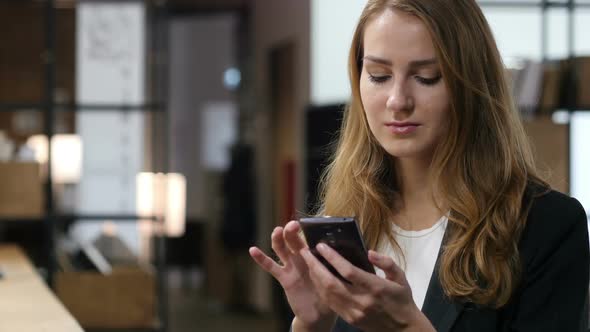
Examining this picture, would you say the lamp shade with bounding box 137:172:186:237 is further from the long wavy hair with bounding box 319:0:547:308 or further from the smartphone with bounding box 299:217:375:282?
the smartphone with bounding box 299:217:375:282

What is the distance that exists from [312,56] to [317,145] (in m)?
1.70

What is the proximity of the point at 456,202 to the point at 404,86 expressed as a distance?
0.70 feet

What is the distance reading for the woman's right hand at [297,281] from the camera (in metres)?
1.72

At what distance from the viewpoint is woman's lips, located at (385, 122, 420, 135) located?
1764mm

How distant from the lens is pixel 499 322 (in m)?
1.70

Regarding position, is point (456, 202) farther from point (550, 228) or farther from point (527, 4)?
point (527, 4)

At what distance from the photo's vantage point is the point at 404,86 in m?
→ 1.75

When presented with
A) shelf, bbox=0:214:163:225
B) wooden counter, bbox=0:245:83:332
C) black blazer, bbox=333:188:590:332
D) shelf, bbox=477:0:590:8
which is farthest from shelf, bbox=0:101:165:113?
black blazer, bbox=333:188:590:332

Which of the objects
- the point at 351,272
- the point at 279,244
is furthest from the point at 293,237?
the point at 351,272

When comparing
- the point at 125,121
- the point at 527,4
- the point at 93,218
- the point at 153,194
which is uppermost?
the point at 527,4

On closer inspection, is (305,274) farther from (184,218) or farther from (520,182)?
(184,218)

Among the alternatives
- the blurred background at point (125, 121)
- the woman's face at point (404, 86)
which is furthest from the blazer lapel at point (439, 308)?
the blurred background at point (125, 121)

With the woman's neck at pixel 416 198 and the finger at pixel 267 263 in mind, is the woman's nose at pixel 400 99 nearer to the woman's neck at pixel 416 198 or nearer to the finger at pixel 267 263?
the woman's neck at pixel 416 198

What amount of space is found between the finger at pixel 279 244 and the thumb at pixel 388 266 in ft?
0.76
